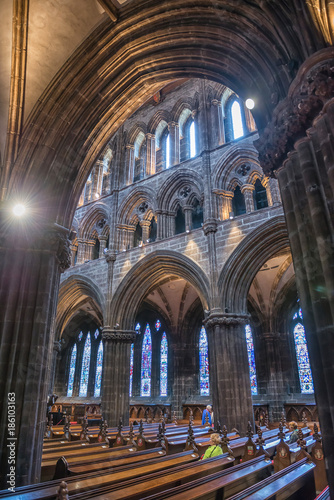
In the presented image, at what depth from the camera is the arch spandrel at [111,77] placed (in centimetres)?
601

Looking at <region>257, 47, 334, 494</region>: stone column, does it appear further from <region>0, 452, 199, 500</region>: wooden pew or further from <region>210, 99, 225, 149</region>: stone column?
<region>210, 99, 225, 149</region>: stone column

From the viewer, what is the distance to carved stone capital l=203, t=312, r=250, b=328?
38.3 ft

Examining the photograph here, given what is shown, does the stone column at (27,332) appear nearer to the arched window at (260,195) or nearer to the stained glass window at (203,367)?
the arched window at (260,195)

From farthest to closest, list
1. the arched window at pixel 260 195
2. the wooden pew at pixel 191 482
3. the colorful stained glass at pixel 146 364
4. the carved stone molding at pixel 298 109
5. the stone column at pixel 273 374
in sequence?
the colorful stained glass at pixel 146 364, the stone column at pixel 273 374, the arched window at pixel 260 195, the carved stone molding at pixel 298 109, the wooden pew at pixel 191 482

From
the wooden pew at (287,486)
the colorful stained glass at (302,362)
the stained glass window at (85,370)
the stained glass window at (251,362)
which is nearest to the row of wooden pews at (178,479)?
the wooden pew at (287,486)

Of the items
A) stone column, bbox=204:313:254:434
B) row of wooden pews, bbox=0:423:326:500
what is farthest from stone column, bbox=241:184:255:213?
row of wooden pews, bbox=0:423:326:500

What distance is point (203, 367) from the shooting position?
18.4 meters

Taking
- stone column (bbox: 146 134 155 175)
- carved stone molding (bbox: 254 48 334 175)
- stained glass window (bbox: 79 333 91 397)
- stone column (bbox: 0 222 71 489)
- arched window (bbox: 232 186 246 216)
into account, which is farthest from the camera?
stained glass window (bbox: 79 333 91 397)

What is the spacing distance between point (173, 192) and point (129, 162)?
13.1ft

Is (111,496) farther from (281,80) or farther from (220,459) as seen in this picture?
(281,80)

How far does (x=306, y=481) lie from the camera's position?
12.3 feet

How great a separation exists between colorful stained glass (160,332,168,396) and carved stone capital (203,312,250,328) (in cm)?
844

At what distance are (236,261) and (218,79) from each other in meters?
7.01

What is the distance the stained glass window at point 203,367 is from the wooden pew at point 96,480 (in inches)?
525
